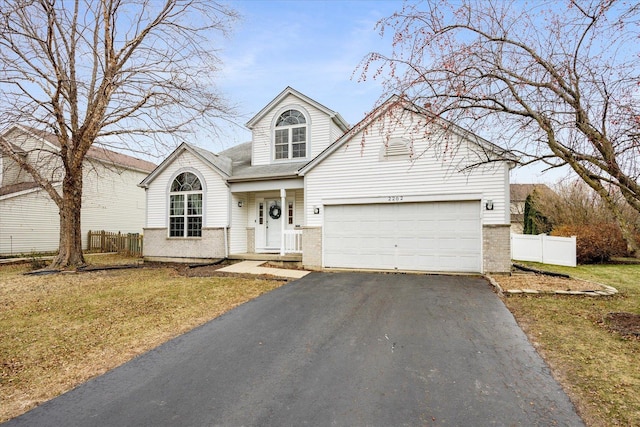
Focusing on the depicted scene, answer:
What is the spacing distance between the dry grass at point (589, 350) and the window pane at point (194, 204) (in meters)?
11.8

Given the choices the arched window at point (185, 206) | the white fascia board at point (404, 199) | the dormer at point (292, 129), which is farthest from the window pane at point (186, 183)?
the white fascia board at point (404, 199)

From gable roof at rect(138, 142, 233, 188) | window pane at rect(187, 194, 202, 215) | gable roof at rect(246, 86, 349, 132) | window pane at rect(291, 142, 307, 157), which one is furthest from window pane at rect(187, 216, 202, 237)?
window pane at rect(291, 142, 307, 157)

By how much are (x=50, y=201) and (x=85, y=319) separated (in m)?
16.3

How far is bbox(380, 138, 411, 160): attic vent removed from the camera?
1092 cm

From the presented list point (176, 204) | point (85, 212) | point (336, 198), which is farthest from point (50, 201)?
point (336, 198)

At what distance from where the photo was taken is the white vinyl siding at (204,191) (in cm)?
1406

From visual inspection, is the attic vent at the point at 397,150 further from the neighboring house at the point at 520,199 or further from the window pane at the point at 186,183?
the neighboring house at the point at 520,199

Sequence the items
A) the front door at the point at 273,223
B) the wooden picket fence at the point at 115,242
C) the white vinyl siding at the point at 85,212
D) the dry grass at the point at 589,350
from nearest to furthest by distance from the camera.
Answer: the dry grass at the point at 589,350, the front door at the point at 273,223, the white vinyl siding at the point at 85,212, the wooden picket fence at the point at 115,242

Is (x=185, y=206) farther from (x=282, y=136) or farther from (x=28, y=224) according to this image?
(x=28, y=224)

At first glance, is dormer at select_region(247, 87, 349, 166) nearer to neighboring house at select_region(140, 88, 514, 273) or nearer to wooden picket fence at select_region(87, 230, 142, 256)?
neighboring house at select_region(140, 88, 514, 273)

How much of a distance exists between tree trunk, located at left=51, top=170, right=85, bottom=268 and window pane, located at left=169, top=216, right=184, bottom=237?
334cm

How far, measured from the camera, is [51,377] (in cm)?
387

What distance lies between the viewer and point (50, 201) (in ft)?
60.7

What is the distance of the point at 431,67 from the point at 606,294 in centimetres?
653
